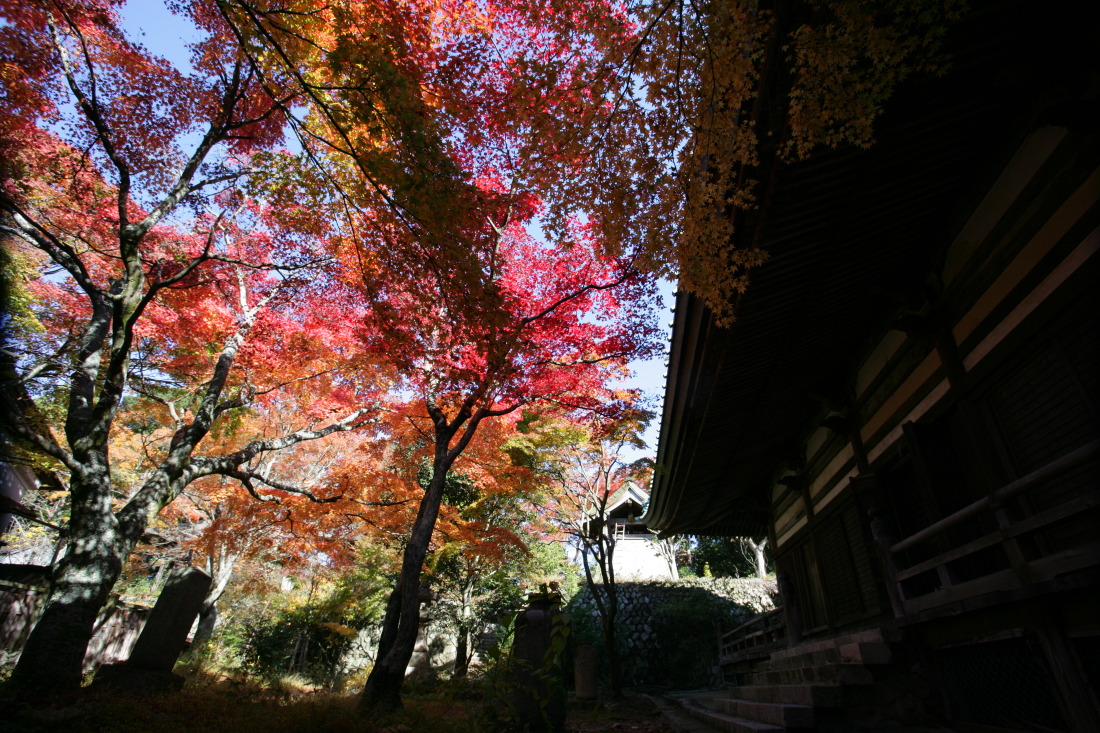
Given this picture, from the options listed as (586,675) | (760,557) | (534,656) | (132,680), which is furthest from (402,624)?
(760,557)

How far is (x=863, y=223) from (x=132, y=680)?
11.1 m

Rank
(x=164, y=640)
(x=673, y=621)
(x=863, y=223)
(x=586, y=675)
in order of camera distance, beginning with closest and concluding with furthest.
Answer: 1. (x=863, y=223)
2. (x=164, y=640)
3. (x=586, y=675)
4. (x=673, y=621)

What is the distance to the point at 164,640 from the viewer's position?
7887 millimetres

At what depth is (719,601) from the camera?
18.5 metres

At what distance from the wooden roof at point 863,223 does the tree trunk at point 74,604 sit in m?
8.26

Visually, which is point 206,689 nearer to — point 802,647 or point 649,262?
point 802,647

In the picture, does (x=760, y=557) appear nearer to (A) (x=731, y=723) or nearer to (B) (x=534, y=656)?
(A) (x=731, y=723)

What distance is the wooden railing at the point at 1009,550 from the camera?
2.69 meters

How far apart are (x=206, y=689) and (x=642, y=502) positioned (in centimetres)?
2162

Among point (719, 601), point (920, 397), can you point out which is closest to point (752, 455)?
point (920, 397)

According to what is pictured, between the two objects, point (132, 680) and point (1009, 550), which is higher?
point (1009, 550)

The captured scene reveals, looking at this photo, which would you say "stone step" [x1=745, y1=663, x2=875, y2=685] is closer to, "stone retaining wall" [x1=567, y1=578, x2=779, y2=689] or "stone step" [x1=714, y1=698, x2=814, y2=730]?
"stone step" [x1=714, y1=698, x2=814, y2=730]

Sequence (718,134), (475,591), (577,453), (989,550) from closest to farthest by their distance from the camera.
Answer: (718,134)
(989,550)
(577,453)
(475,591)

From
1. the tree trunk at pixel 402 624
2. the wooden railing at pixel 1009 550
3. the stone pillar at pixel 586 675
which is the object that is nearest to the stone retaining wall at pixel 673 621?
the stone pillar at pixel 586 675
